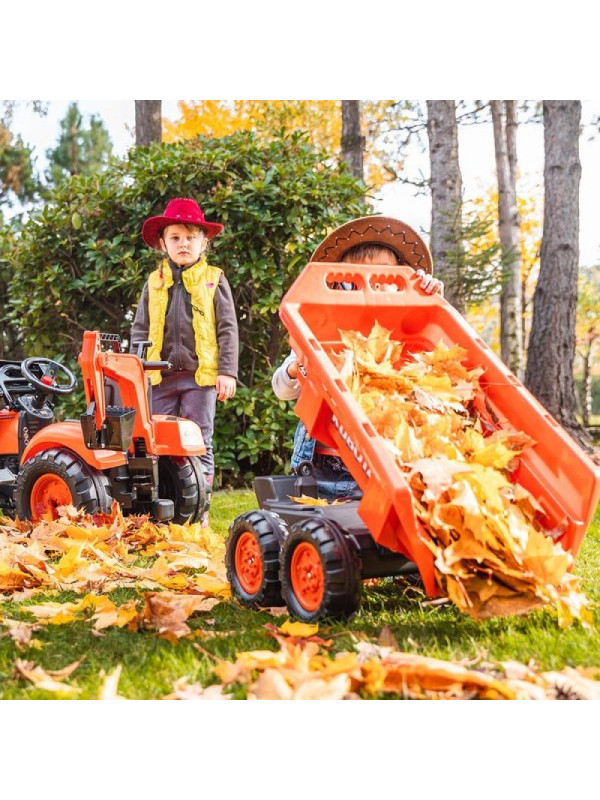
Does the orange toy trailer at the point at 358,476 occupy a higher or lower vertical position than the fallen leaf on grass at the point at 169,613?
higher

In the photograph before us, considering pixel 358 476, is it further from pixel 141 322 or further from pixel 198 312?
pixel 141 322

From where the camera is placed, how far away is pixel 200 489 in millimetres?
4297

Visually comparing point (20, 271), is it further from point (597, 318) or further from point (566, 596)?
point (597, 318)

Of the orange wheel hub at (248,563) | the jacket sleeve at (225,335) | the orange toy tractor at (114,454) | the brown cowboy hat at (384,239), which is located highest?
the brown cowboy hat at (384,239)

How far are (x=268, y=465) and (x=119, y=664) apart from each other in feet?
13.9

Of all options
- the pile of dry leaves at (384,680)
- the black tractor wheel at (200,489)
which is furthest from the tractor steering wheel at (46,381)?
the pile of dry leaves at (384,680)

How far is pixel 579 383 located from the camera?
2981cm

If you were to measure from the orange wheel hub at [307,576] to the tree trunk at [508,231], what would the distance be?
28.1ft

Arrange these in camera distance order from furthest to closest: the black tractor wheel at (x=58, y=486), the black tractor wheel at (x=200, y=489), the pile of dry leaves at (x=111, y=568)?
the black tractor wheel at (x=200, y=489) < the black tractor wheel at (x=58, y=486) < the pile of dry leaves at (x=111, y=568)

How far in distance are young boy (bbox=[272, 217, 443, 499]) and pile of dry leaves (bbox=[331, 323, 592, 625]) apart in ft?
1.58

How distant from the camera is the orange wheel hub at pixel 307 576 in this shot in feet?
8.09

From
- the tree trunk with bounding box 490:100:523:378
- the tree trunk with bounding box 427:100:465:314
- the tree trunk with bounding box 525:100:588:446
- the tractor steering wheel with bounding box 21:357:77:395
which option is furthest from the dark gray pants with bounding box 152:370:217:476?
the tree trunk with bounding box 490:100:523:378

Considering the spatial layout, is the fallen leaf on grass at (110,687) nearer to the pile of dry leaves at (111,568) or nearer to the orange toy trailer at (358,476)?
the pile of dry leaves at (111,568)

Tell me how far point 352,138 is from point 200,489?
803 cm
